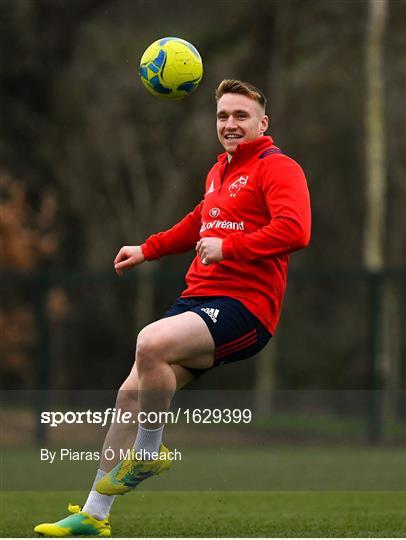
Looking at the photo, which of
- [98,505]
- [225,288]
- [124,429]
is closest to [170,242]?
[225,288]

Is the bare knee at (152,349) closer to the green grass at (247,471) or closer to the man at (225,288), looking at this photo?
the man at (225,288)

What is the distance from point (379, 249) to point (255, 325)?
15380 mm

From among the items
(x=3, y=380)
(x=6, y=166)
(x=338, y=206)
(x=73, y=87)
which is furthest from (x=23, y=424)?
(x=338, y=206)

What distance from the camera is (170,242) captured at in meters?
6.52

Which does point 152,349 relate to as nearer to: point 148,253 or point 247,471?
point 148,253

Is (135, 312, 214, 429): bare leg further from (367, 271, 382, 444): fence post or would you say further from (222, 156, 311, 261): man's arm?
(367, 271, 382, 444): fence post

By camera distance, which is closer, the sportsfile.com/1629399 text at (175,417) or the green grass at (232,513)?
the green grass at (232,513)

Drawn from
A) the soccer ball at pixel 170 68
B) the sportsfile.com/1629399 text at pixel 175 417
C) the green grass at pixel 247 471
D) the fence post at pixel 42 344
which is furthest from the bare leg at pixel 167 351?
the fence post at pixel 42 344

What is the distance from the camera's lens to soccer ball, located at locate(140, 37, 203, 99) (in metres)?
6.16

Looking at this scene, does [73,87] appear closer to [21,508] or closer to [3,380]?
[3,380]

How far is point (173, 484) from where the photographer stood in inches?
388

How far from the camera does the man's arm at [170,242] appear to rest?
21.2 ft

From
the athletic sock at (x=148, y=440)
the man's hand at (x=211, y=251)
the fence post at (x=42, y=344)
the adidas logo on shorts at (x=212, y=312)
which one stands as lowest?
the fence post at (x=42, y=344)

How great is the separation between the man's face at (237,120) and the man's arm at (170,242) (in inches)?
22.9
